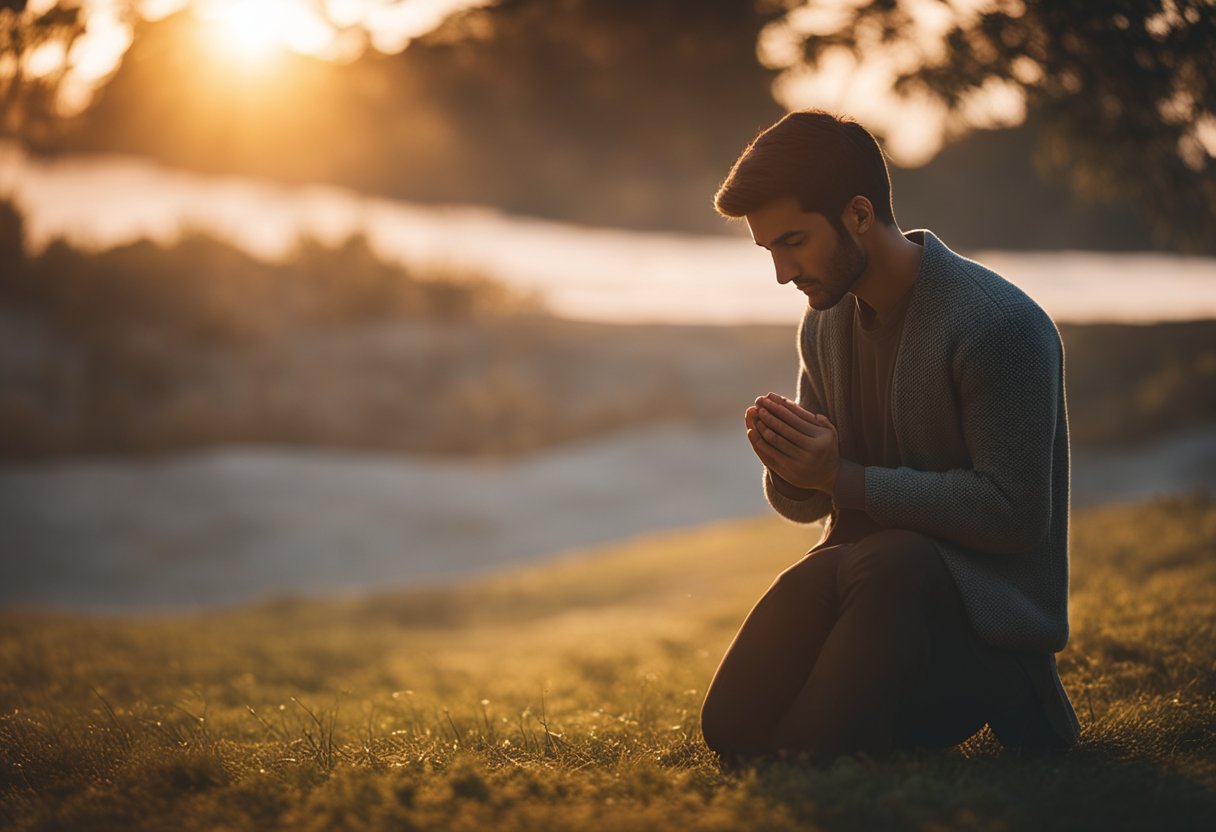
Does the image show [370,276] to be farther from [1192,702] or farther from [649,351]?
[1192,702]

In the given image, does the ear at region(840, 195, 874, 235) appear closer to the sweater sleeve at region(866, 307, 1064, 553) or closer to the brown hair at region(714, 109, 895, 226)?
the brown hair at region(714, 109, 895, 226)

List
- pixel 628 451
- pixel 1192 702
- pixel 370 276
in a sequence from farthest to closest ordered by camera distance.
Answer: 1. pixel 370 276
2. pixel 628 451
3. pixel 1192 702

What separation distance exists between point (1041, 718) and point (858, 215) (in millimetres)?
1449

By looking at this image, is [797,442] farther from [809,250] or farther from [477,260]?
[477,260]

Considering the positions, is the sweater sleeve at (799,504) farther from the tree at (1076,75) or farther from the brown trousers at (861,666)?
the tree at (1076,75)

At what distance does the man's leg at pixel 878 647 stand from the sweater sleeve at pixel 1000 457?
98 mm

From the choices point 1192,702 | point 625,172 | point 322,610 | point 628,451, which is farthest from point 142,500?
point 1192,702

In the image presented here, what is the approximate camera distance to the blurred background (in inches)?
255

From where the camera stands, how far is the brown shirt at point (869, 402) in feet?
9.37

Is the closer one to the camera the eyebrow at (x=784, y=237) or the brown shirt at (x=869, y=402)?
the eyebrow at (x=784, y=237)

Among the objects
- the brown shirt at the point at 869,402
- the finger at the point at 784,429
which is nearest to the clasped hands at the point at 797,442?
the finger at the point at 784,429

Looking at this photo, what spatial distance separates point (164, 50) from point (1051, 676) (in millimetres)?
5522

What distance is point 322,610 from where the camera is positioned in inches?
372

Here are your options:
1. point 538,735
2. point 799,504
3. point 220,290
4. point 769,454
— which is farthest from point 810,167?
point 220,290
